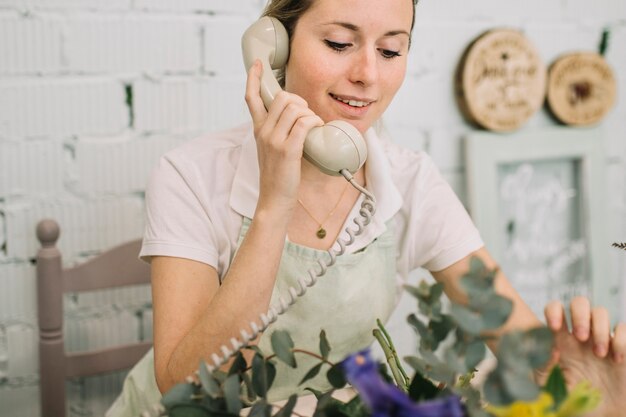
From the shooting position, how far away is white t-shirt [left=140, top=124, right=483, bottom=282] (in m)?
1.09

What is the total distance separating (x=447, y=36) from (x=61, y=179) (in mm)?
930

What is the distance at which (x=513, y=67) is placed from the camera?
173 centimetres

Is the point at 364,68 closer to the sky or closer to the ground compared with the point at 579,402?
closer to the sky

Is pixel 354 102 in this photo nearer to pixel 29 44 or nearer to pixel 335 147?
pixel 335 147

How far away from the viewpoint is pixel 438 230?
1240 millimetres

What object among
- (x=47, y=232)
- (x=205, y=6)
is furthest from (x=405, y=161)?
(x=47, y=232)

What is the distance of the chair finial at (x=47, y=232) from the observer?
1242 mm

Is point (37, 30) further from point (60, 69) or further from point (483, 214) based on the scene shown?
point (483, 214)

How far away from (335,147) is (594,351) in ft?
1.32

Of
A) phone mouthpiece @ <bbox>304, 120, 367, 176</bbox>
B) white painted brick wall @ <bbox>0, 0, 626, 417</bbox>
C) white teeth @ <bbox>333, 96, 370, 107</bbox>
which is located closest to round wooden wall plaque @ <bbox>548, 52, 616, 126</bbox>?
white painted brick wall @ <bbox>0, 0, 626, 417</bbox>

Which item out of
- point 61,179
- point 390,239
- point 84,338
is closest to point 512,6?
point 390,239

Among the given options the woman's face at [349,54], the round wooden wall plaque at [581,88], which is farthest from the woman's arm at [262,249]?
the round wooden wall plaque at [581,88]

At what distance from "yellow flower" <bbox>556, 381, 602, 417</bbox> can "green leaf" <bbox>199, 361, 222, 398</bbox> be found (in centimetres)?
23

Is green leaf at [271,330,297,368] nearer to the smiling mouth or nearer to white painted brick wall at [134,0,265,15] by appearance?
the smiling mouth
